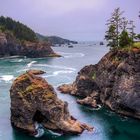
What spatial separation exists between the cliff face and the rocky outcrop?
14534mm

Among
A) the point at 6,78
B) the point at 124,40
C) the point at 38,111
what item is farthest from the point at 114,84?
the point at 6,78

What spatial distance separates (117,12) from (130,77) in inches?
948

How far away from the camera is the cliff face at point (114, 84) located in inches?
3155

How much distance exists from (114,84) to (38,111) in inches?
945

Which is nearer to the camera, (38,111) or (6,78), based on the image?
(38,111)

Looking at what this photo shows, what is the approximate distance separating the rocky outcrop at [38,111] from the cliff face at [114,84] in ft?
47.7

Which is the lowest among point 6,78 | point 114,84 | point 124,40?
point 6,78

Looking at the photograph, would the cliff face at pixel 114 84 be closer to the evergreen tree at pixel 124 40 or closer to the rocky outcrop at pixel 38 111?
the evergreen tree at pixel 124 40

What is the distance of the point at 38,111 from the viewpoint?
7088cm

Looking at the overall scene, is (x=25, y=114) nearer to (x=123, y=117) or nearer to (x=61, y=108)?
(x=61, y=108)

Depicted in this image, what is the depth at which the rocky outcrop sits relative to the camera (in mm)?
68188

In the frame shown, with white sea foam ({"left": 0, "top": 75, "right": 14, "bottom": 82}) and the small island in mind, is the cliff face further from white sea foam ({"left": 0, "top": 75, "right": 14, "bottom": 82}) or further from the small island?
white sea foam ({"left": 0, "top": 75, "right": 14, "bottom": 82})

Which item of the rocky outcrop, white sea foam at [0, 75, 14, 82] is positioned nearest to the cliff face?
the rocky outcrop

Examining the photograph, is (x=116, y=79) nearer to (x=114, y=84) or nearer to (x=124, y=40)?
(x=114, y=84)
